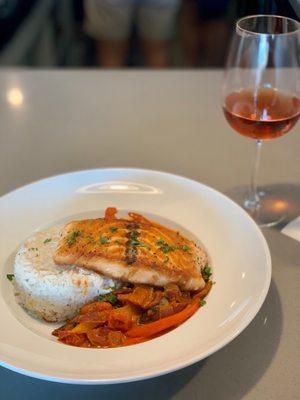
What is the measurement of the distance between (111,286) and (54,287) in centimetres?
9

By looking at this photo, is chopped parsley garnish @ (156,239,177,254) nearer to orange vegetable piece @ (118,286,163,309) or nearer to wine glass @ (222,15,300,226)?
orange vegetable piece @ (118,286,163,309)

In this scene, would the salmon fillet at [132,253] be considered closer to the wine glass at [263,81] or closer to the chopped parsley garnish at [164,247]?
→ the chopped parsley garnish at [164,247]

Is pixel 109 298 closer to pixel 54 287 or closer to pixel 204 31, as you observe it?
pixel 54 287

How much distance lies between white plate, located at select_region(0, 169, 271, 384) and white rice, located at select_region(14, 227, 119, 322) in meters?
0.02

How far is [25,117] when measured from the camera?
147 cm

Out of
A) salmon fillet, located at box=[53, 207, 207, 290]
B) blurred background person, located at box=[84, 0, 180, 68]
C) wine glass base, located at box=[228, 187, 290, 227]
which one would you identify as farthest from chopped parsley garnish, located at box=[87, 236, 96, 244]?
blurred background person, located at box=[84, 0, 180, 68]

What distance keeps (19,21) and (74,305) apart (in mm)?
2036

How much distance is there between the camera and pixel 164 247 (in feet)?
2.82

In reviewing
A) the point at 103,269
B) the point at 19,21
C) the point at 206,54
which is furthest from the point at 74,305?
the point at 206,54

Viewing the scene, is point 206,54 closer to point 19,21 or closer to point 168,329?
point 19,21

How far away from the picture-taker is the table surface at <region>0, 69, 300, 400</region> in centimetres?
75

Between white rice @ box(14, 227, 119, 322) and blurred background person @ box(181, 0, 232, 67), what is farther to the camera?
blurred background person @ box(181, 0, 232, 67)

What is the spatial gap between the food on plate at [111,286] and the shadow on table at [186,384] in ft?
0.20

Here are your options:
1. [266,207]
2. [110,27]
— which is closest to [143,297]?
[266,207]
